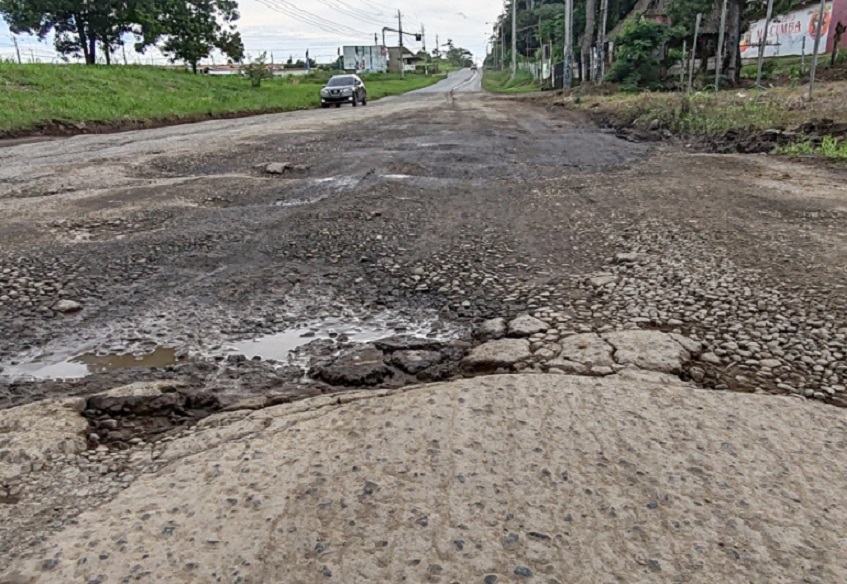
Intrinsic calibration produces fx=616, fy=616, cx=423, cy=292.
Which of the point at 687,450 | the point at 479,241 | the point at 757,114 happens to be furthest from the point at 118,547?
the point at 757,114

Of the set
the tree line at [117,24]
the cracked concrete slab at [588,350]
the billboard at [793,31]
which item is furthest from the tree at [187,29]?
the cracked concrete slab at [588,350]

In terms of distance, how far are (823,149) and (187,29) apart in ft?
139

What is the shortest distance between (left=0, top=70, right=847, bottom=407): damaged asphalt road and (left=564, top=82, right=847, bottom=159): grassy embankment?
1672mm

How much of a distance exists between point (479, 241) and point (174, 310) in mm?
2259

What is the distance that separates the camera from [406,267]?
4.24 meters

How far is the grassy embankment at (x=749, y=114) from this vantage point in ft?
29.8

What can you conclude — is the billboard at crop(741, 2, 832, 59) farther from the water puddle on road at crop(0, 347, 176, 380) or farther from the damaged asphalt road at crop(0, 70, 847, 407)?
the water puddle on road at crop(0, 347, 176, 380)

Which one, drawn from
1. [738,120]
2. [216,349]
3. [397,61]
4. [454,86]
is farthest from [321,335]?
[397,61]

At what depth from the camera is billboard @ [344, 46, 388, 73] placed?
74.6m

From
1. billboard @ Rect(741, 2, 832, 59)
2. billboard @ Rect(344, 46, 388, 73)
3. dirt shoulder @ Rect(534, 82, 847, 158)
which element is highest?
billboard @ Rect(344, 46, 388, 73)

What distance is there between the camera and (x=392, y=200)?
6148mm

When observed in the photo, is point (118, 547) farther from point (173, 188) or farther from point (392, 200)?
point (173, 188)

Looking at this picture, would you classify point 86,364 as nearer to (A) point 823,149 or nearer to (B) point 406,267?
(B) point 406,267

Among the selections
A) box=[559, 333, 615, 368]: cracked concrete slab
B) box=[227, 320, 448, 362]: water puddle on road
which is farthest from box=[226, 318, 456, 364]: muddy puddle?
box=[559, 333, 615, 368]: cracked concrete slab
